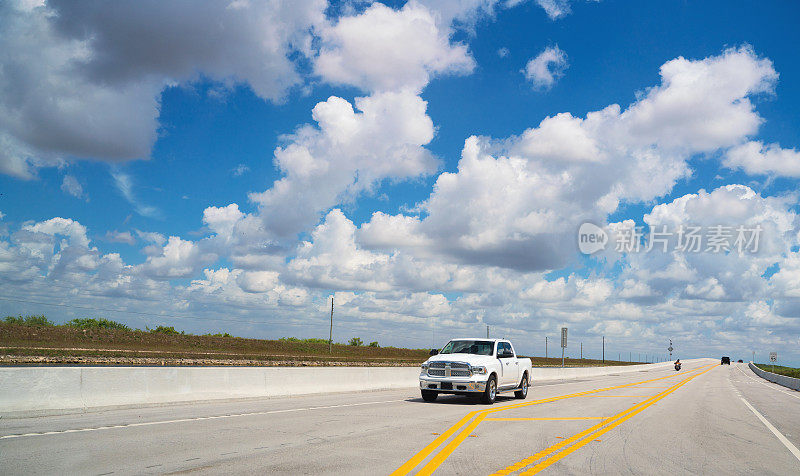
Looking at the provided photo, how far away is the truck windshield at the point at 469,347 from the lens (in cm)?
1897

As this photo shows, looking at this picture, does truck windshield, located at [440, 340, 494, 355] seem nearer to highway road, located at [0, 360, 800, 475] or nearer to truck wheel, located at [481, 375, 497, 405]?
truck wheel, located at [481, 375, 497, 405]

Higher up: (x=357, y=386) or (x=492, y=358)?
(x=492, y=358)

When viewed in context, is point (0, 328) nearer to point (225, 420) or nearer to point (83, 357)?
point (83, 357)

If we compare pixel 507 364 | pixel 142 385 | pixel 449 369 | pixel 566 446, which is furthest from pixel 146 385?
pixel 507 364

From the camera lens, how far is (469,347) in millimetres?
19219

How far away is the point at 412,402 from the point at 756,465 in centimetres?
1039

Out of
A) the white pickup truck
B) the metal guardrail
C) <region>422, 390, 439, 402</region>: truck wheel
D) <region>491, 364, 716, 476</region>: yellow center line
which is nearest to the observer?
<region>491, 364, 716, 476</region>: yellow center line

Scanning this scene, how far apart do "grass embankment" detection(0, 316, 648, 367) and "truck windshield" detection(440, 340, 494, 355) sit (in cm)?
3064

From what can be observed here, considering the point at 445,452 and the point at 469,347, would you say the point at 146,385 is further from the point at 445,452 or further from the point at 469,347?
the point at 469,347

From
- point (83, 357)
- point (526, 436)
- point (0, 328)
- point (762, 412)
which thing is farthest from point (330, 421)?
point (0, 328)

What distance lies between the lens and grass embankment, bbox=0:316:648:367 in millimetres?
45219

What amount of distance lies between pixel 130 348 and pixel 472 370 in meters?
55.0

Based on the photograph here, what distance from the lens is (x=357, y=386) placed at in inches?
918

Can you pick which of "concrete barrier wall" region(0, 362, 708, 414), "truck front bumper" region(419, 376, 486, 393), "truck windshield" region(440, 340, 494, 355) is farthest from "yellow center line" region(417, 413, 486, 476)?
"concrete barrier wall" region(0, 362, 708, 414)
